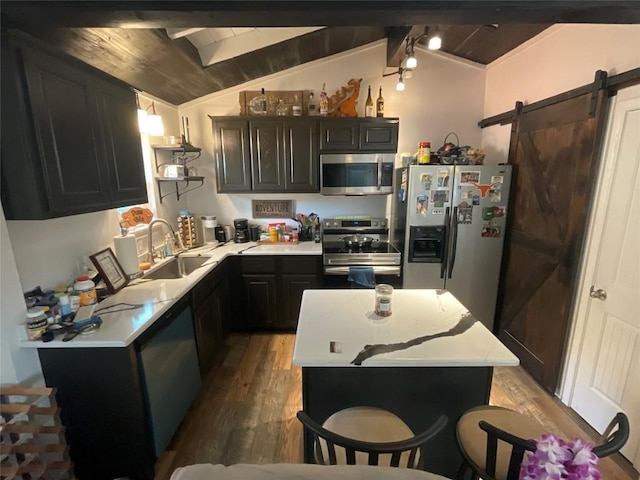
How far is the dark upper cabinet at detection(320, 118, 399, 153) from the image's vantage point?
2965 mm

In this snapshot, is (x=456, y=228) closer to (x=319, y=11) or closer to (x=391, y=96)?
(x=391, y=96)

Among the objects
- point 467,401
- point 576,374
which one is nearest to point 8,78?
point 467,401

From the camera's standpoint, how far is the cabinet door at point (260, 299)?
2.99 metres

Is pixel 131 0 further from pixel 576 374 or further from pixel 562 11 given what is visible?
pixel 576 374

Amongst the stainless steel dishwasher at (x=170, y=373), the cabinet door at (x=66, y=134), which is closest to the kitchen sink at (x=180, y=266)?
the stainless steel dishwasher at (x=170, y=373)

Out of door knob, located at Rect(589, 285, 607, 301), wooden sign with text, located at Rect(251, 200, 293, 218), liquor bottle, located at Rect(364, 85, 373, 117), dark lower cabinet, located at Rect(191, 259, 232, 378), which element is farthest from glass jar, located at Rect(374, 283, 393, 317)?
liquor bottle, located at Rect(364, 85, 373, 117)

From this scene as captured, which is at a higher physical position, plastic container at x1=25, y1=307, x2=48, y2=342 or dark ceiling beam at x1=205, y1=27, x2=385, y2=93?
dark ceiling beam at x1=205, y1=27, x2=385, y2=93

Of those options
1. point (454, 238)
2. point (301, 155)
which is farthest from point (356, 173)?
point (454, 238)

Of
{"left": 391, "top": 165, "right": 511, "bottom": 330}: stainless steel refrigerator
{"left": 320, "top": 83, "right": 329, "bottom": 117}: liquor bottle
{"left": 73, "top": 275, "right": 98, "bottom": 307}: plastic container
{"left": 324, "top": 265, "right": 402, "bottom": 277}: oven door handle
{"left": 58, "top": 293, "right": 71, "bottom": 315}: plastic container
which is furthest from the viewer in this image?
{"left": 320, "top": 83, "right": 329, "bottom": 117}: liquor bottle

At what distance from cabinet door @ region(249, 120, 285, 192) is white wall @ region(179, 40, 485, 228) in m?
0.49

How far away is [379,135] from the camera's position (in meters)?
2.98

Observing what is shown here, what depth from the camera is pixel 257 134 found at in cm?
298

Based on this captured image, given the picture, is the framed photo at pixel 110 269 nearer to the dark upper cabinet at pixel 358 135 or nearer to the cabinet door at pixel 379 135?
the dark upper cabinet at pixel 358 135

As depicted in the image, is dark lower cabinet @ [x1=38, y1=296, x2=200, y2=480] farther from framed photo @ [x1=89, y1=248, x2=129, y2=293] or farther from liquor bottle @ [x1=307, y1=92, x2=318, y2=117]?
liquor bottle @ [x1=307, y1=92, x2=318, y2=117]
